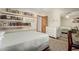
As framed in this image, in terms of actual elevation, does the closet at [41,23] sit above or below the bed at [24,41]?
above

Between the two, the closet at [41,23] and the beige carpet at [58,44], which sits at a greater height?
the closet at [41,23]

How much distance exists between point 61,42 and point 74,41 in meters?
0.20

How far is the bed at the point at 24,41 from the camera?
7.10 feet

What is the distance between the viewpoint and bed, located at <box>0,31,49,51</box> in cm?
216

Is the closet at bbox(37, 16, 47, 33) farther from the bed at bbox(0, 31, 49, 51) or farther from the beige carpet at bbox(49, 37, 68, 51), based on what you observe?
the beige carpet at bbox(49, 37, 68, 51)

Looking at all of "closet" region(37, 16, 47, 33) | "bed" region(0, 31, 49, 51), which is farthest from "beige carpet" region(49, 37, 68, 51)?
"closet" region(37, 16, 47, 33)

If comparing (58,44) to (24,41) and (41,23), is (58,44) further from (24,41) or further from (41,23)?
(24,41)

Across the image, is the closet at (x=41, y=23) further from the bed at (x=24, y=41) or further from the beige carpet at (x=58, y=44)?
the beige carpet at (x=58, y=44)

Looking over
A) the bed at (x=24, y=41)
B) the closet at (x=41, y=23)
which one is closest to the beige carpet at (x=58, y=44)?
the bed at (x=24, y=41)

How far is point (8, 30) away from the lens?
7.11ft

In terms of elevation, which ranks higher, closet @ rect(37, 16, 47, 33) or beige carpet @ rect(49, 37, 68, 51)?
closet @ rect(37, 16, 47, 33)

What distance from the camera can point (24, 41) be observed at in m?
2.20
